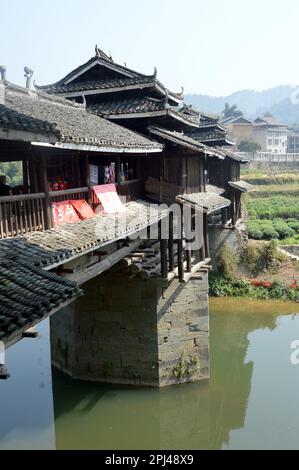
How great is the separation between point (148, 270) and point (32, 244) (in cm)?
599

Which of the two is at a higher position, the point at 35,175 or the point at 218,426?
the point at 35,175

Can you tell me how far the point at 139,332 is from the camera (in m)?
13.5

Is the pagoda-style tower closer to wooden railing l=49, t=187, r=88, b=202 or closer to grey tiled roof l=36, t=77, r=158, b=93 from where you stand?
grey tiled roof l=36, t=77, r=158, b=93

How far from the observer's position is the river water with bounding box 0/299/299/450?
12109mm

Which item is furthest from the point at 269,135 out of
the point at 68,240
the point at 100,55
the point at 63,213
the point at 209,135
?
the point at 68,240

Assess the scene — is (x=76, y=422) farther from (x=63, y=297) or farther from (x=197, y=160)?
(x=197, y=160)

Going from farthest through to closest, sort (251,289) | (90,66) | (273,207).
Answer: (273,207) < (251,289) < (90,66)

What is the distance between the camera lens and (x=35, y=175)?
28.6 ft

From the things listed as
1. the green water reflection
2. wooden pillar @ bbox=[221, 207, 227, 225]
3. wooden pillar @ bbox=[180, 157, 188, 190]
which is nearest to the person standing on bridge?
the green water reflection

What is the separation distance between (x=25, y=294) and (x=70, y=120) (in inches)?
258

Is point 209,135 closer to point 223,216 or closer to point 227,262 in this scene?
point 223,216

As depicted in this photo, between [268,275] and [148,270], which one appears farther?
[268,275]

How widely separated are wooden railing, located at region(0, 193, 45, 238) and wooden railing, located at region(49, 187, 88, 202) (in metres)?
0.53
